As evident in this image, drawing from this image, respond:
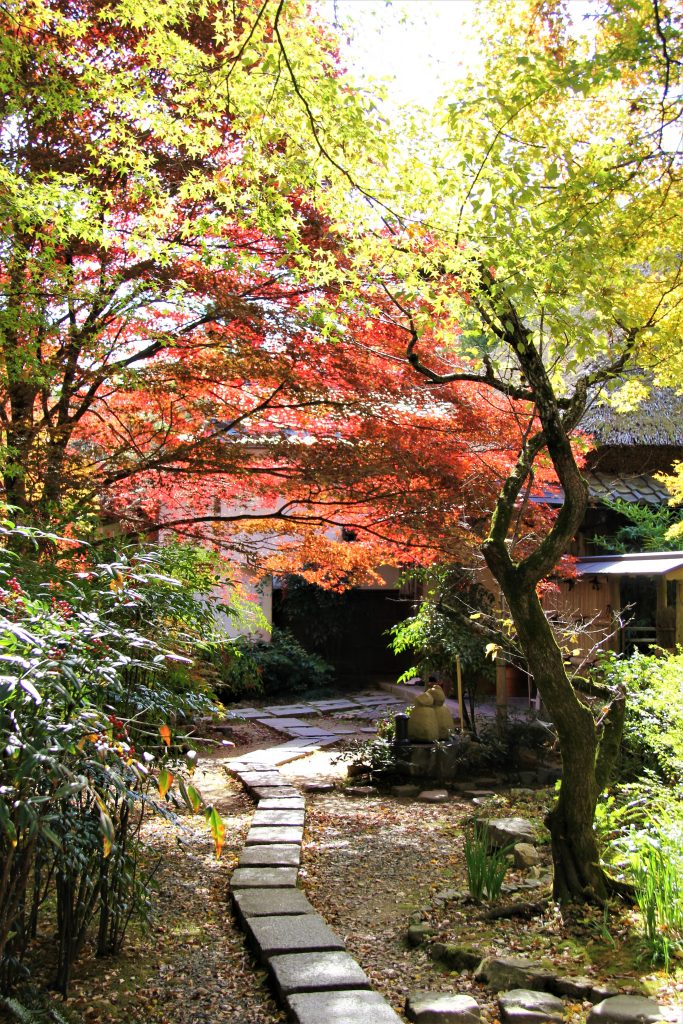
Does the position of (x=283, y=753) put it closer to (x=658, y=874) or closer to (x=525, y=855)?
(x=525, y=855)

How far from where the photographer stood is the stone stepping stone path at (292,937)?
338 centimetres

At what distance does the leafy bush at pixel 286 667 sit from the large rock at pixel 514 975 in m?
10.4

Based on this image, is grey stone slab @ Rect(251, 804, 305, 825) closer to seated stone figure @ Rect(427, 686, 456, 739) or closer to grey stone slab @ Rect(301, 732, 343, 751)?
seated stone figure @ Rect(427, 686, 456, 739)

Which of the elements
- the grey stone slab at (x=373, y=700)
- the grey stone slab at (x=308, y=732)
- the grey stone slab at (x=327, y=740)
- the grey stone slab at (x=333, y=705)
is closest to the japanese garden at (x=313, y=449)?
the grey stone slab at (x=327, y=740)

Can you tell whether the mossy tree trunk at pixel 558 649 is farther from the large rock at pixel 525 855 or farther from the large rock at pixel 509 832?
the large rock at pixel 509 832

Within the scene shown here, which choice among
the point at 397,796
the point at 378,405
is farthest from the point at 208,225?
the point at 397,796

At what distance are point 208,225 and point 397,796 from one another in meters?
5.41

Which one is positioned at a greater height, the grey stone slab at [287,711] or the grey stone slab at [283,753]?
the grey stone slab at [287,711]

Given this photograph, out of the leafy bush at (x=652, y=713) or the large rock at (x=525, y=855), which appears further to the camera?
the large rock at (x=525, y=855)

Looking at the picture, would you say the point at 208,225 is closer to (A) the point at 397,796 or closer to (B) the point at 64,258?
(B) the point at 64,258

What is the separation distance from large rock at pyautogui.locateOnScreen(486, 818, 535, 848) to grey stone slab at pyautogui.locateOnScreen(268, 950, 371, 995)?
7.07ft

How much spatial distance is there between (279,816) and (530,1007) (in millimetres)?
3596

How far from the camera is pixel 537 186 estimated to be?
4707mm

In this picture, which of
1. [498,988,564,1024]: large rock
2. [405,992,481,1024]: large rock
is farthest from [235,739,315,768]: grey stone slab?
[498,988,564,1024]: large rock
